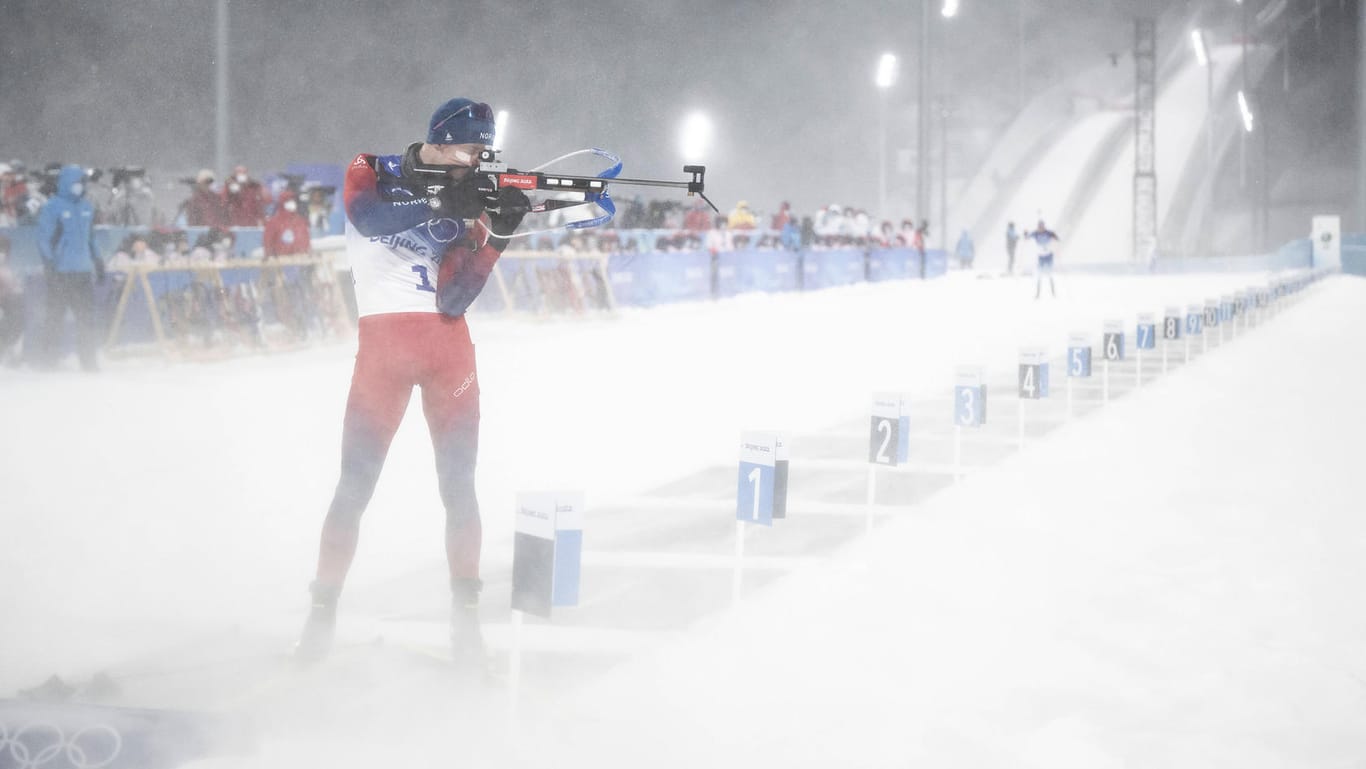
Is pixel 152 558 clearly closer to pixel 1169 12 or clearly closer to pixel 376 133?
pixel 376 133

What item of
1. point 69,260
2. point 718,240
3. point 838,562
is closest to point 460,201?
point 838,562

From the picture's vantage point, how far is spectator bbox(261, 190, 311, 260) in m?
18.2

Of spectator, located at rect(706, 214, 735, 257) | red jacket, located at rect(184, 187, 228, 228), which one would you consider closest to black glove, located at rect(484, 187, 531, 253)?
red jacket, located at rect(184, 187, 228, 228)

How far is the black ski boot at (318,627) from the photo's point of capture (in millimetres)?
5094

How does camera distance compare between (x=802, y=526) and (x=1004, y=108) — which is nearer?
(x=802, y=526)

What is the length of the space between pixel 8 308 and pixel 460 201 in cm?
1213

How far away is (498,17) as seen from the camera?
42.7 meters

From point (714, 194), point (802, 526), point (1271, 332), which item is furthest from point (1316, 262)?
point (802, 526)

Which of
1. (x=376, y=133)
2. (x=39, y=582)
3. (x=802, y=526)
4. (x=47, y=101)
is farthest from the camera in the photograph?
(x=376, y=133)

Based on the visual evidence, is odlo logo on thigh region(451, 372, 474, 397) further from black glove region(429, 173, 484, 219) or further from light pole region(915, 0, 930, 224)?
light pole region(915, 0, 930, 224)

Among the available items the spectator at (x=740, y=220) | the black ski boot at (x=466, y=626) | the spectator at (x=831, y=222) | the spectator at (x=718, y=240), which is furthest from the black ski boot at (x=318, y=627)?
the spectator at (x=831, y=222)

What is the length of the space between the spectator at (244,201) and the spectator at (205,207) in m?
Result: 0.12

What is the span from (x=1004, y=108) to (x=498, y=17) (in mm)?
59021

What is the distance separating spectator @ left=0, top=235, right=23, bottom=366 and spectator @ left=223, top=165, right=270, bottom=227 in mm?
3906
